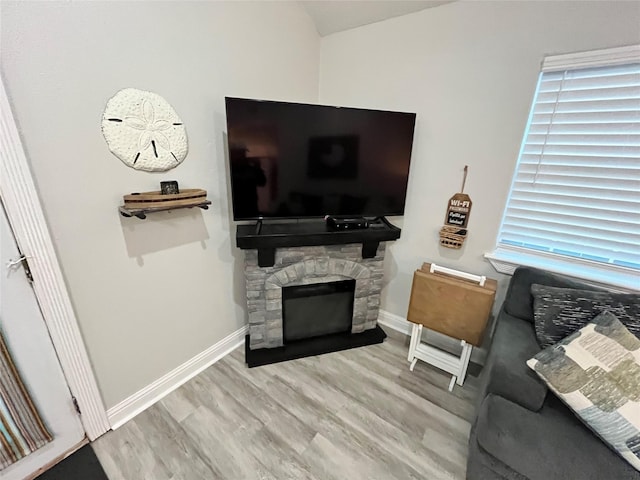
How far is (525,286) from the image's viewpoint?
162 centimetres

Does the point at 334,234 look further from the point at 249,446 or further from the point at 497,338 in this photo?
the point at 249,446

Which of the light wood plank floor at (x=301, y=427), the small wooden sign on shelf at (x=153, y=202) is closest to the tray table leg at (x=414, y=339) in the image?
the light wood plank floor at (x=301, y=427)

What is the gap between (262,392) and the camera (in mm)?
1809

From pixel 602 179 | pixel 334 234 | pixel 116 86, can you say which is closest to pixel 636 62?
pixel 602 179

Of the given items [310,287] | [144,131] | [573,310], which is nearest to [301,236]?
[310,287]

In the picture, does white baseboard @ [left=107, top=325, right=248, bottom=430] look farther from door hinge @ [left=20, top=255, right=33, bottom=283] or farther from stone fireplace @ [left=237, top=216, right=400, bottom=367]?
door hinge @ [left=20, top=255, right=33, bottom=283]

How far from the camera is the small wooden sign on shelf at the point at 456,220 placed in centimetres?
192

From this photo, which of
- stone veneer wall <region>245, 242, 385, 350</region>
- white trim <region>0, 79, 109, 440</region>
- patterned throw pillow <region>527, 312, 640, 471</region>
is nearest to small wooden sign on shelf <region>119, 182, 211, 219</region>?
white trim <region>0, 79, 109, 440</region>

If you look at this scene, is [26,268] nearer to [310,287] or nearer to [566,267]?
[310,287]

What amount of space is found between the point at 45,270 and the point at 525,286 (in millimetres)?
2443

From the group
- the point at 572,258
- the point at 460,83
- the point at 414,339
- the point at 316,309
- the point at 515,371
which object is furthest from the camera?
the point at 316,309

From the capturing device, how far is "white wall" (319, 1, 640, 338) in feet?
4.84

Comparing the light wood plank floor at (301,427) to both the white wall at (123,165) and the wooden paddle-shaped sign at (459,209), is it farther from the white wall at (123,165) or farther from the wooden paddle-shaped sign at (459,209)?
the wooden paddle-shaped sign at (459,209)

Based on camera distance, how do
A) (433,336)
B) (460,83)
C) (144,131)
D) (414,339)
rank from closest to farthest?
(144,131) < (460,83) < (414,339) < (433,336)
